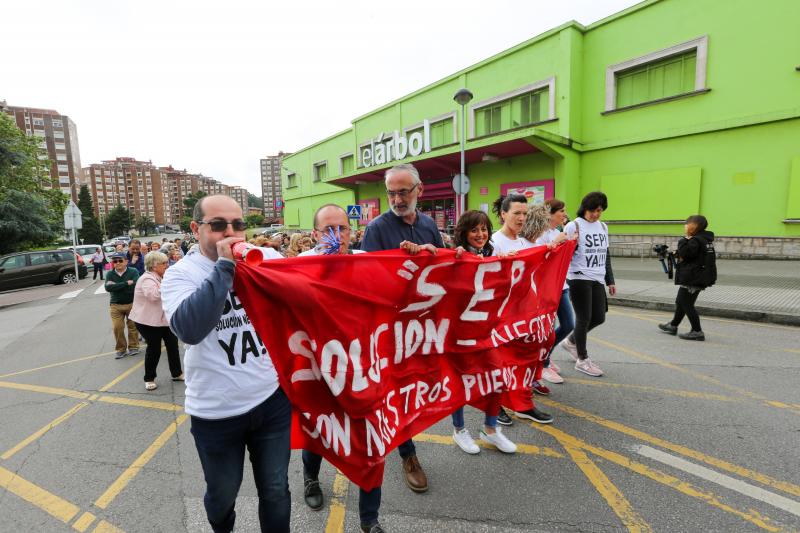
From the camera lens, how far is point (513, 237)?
3.58 m

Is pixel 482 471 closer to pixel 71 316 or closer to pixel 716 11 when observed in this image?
pixel 71 316

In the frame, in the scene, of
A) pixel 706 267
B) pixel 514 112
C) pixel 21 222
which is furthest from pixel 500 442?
pixel 21 222

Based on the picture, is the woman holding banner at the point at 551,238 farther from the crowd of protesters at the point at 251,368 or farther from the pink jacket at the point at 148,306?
the pink jacket at the point at 148,306

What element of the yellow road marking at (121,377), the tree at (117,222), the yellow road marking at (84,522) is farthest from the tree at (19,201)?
the tree at (117,222)

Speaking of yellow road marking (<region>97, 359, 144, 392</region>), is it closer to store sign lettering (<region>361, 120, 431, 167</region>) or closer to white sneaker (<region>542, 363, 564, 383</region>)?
white sneaker (<region>542, 363, 564, 383</region>)

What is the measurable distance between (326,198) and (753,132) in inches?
1073

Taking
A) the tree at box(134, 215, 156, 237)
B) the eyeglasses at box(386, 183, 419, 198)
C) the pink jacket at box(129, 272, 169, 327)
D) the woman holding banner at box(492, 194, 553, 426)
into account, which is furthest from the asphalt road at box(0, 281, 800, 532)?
the tree at box(134, 215, 156, 237)

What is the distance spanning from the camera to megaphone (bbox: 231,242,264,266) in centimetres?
159

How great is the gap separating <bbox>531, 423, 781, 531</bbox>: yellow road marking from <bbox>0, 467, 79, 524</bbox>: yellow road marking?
3.44 meters

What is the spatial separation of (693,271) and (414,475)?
5.22 m

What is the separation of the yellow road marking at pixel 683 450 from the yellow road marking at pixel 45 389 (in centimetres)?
519

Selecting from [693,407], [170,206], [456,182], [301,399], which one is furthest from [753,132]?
[170,206]

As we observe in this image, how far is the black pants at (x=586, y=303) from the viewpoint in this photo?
4.14 m

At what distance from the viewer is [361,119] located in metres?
27.5
